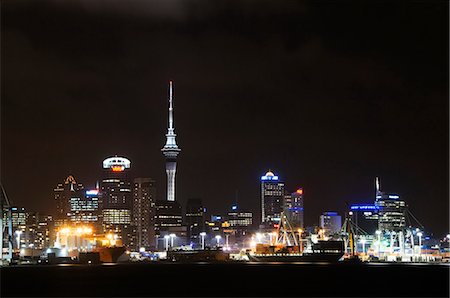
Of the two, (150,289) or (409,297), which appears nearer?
(409,297)

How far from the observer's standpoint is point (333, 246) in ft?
559

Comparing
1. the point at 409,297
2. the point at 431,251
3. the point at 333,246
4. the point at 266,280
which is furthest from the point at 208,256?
the point at 409,297

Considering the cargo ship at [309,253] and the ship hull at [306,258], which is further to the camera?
the ship hull at [306,258]

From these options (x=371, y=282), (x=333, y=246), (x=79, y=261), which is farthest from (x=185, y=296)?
(x=333, y=246)

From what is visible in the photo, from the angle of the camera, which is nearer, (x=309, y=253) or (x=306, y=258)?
(x=306, y=258)

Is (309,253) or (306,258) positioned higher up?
(309,253)

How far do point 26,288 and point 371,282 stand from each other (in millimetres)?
35485

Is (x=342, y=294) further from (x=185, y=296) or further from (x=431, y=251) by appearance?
(x=431, y=251)

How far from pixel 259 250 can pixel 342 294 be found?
10617 centimetres

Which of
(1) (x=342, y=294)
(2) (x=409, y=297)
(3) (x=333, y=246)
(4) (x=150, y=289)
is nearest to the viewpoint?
(2) (x=409, y=297)

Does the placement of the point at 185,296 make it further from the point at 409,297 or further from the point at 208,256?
the point at 208,256

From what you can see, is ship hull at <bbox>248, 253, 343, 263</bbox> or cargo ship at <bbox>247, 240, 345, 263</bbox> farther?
ship hull at <bbox>248, 253, 343, 263</bbox>

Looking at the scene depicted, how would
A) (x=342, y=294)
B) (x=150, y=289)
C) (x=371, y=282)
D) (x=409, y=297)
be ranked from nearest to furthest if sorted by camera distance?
1. (x=409, y=297)
2. (x=342, y=294)
3. (x=150, y=289)
4. (x=371, y=282)

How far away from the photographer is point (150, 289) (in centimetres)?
7950
